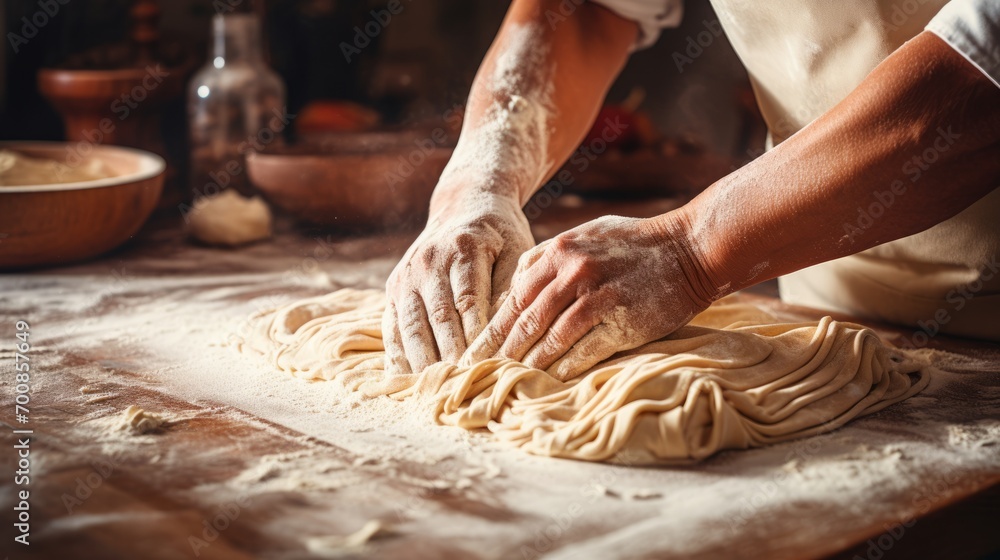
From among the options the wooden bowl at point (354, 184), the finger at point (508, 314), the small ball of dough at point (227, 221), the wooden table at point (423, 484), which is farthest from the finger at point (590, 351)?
the small ball of dough at point (227, 221)

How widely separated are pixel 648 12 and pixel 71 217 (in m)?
1.79

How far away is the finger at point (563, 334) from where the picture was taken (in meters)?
1.62

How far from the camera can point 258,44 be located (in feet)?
11.2

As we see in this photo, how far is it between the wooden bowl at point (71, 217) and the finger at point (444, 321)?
1397mm

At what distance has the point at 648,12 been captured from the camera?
2.43 meters

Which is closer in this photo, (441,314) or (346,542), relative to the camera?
(346,542)

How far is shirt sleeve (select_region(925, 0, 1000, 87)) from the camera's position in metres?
1.36

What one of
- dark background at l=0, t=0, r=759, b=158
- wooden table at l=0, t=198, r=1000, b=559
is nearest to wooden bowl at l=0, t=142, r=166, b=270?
wooden table at l=0, t=198, r=1000, b=559

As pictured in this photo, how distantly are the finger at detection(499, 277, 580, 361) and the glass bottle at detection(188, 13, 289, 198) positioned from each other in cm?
196

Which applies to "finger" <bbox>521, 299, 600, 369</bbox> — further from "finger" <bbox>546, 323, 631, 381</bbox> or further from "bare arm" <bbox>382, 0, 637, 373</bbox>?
"bare arm" <bbox>382, 0, 637, 373</bbox>

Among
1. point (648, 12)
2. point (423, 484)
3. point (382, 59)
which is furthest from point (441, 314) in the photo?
point (382, 59)

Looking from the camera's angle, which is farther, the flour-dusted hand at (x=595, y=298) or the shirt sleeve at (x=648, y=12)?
the shirt sleeve at (x=648, y=12)

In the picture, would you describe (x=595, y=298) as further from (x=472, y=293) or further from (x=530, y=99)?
(x=530, y=99)

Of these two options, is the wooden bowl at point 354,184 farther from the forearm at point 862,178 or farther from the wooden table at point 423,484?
the forearm at point 862,178
